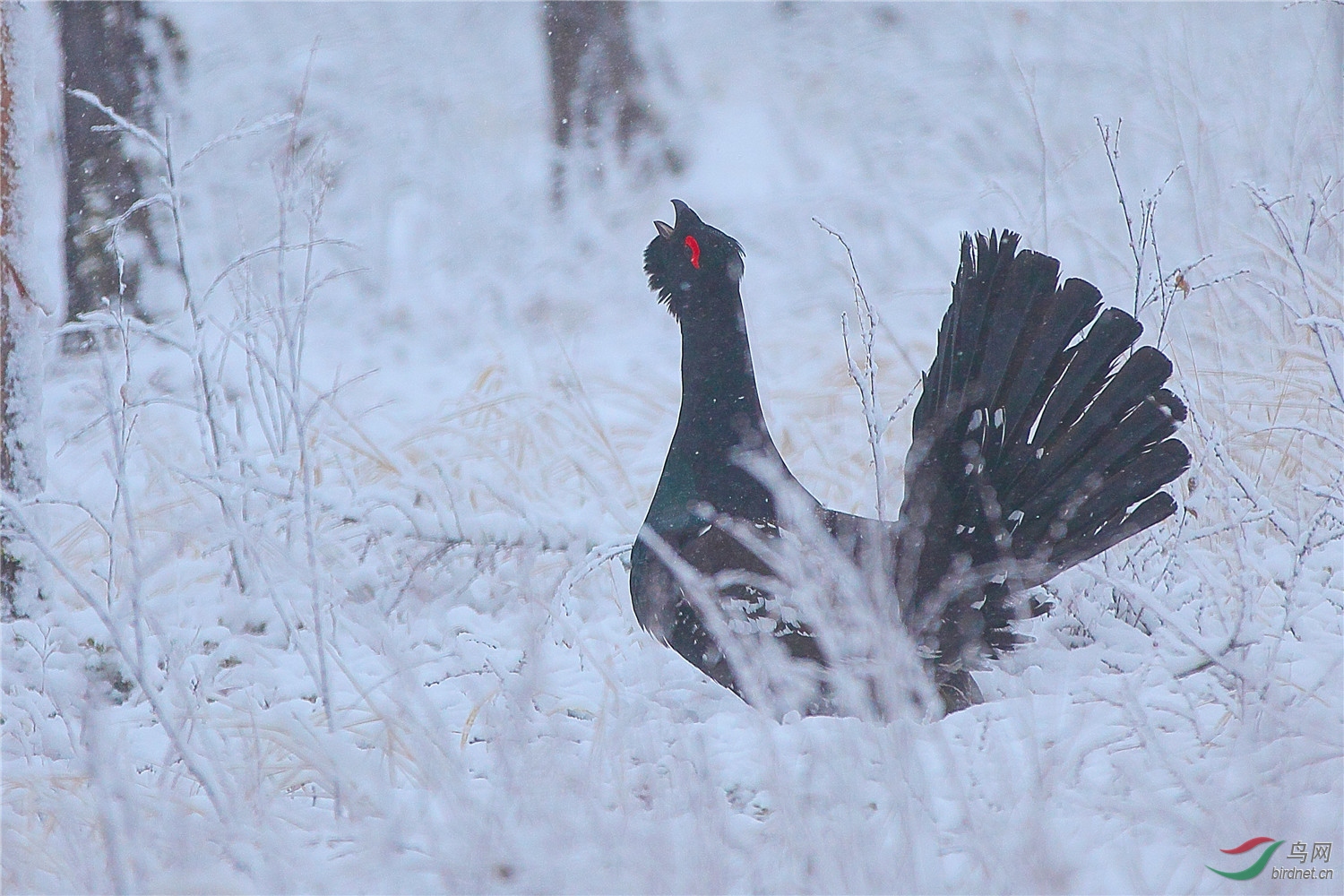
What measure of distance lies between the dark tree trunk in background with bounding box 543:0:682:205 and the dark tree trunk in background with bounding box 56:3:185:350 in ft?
12.0

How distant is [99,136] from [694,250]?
180 inches

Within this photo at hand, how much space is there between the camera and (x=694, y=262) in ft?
7.88

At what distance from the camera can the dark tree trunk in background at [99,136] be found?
18.1 feet

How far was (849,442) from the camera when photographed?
3869 mm

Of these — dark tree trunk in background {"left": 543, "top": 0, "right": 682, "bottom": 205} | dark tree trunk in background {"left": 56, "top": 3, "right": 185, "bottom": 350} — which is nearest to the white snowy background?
dark tree trunk in background {"left": 543, "top": 0, "right": 682, "bottom": 205}

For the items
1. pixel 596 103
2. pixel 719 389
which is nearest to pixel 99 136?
pixel 596 103

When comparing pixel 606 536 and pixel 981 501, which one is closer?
pixel 981 501

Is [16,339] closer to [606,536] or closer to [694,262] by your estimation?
[606,536]

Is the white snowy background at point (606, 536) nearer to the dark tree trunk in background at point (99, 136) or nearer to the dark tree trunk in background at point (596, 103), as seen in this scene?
the dark tree trunk in background at point (596, 103)

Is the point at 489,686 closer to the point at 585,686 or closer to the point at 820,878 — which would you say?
the point at 585,686

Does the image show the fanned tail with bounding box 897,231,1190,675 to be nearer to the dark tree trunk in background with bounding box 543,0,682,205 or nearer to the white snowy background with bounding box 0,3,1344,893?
the white snowy background with bounding box 0,3,1344,893
